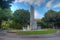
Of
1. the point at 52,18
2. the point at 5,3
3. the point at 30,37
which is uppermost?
the point at 5,3

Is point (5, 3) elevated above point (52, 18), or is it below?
above

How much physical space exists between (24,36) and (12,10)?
45 cm

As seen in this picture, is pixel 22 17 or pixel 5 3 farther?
pixel 5 3

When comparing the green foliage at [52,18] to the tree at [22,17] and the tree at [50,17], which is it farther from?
the tree at [22,17]

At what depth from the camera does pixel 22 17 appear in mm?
1844

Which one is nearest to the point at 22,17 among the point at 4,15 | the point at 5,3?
the point at 4,15

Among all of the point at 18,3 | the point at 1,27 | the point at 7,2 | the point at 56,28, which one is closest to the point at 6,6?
the point at 7,2

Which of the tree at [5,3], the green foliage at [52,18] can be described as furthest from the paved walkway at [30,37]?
the tree at [5,3]

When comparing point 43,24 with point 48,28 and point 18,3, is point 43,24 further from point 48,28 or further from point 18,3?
point 18,3

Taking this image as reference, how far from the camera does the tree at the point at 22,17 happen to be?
5.98 feet

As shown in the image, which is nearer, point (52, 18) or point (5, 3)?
point (52, 18)

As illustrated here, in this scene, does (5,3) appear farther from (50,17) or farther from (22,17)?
(50,17)

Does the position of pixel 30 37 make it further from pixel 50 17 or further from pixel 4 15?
pixel 4 15

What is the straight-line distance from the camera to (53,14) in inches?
72.1
